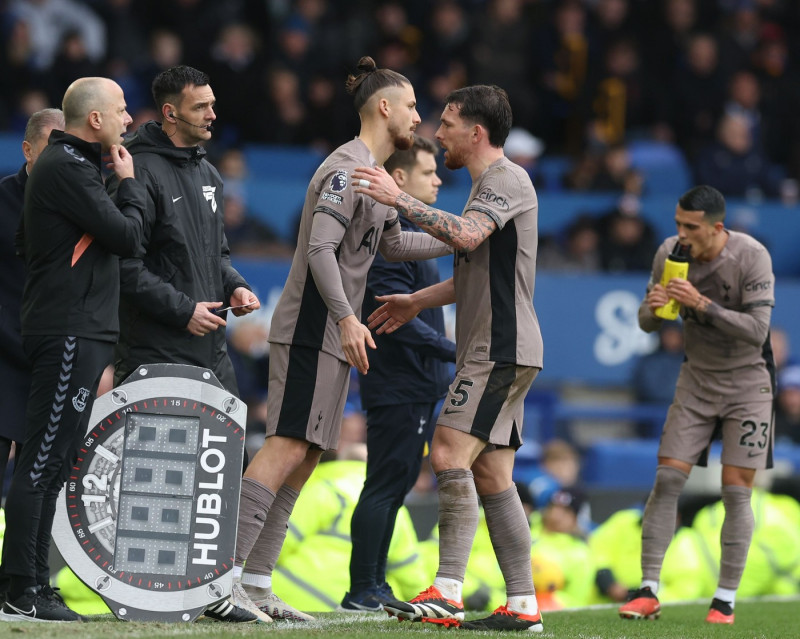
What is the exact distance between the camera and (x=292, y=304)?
5.81 m

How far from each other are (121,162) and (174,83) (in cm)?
52

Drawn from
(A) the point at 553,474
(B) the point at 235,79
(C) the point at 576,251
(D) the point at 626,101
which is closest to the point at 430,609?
(A) the point at 553,474

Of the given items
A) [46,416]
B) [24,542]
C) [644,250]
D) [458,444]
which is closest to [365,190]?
[458,444]

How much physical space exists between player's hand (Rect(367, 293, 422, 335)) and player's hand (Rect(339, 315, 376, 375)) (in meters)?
0.66

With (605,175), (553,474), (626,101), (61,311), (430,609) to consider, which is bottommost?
(430,609)

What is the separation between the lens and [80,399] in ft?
17.4

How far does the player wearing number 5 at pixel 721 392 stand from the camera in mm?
7246

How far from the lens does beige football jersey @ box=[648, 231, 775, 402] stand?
7.26 m

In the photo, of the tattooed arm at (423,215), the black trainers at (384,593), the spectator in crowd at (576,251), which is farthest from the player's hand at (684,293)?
the spectator in crowd at (576,251)

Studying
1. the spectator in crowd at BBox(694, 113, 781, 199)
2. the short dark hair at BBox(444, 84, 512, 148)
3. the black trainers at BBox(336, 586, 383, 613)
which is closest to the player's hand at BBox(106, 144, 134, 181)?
the short dark hair at BBox(444, 84, 512, 148)

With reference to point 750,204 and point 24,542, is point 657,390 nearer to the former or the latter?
point 750,204

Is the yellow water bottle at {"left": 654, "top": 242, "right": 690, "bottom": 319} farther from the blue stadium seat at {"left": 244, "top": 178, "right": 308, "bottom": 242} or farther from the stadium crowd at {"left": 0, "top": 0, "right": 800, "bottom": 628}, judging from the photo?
the blue stadium seat at {"left": 244, "top": 178, "right": 308, "bottom": 242}

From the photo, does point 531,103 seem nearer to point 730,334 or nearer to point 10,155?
point 10,155

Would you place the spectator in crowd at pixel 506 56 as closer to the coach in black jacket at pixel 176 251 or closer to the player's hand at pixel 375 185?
the coach in black jacket at pixel 176 251
